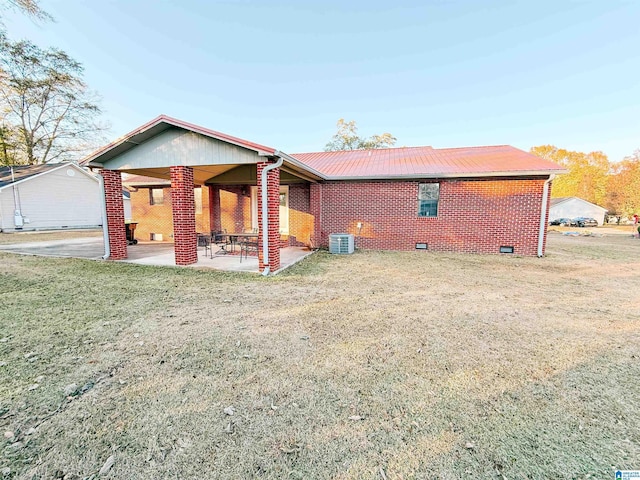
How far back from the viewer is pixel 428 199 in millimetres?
10047

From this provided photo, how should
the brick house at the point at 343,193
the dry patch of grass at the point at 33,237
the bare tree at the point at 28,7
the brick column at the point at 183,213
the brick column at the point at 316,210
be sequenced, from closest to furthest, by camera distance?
the brick house at the point at 343,193, the brick column at the point at 183,213, the bare tree at the point at 28,7, the brick column at the point at 316,210, the dry patch of grass at the point at 33,237

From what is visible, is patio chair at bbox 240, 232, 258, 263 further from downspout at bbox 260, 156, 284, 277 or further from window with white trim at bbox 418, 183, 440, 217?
window with white trim at bbox 418, 183, 440, 217

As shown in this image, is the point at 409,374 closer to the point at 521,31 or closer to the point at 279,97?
the point at 521,31

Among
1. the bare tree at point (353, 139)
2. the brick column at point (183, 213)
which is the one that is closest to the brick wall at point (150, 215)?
the brick column at point (183, 213)

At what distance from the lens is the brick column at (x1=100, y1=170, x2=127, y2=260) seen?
7.73 metres

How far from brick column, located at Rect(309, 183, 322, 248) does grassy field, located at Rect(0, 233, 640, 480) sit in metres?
Result: 5.56

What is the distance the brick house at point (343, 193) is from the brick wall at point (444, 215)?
0.03 meters

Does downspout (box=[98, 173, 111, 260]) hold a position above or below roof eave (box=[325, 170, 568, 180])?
below

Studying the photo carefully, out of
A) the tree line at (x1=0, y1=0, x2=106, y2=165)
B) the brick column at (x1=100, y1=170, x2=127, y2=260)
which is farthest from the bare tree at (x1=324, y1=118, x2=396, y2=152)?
the brick column at (x1=100, y1=170, x2=127, y2=260)

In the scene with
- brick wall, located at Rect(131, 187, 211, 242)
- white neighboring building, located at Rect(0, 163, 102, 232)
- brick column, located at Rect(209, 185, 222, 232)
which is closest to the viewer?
brick column, located at Rect(209, 185, 222, 232)

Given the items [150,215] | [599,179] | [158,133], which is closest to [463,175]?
[158,133]

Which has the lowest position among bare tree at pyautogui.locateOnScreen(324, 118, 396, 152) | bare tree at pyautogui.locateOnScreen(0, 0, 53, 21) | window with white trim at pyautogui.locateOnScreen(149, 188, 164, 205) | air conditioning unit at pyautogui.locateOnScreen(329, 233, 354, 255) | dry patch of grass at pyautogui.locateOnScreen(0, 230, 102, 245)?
dry patch of grass at pyautogui.locateOnScreen(0, 230, 102, 245)

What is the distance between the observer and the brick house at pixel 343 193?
681 centimetres

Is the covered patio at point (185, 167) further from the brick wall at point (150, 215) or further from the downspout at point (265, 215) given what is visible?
the brick wall at point (150, 215)
